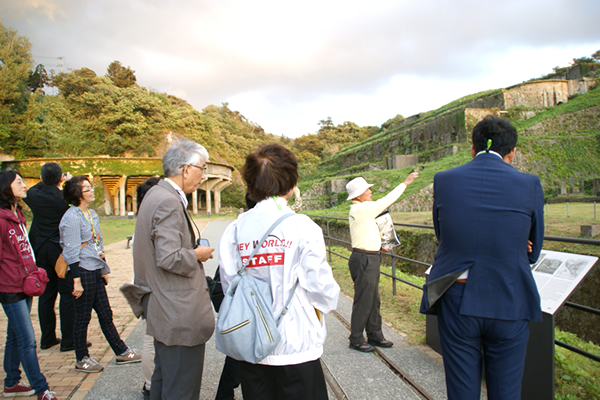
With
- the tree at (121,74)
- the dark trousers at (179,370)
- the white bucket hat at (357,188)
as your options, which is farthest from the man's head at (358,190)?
the tree at (121,74)

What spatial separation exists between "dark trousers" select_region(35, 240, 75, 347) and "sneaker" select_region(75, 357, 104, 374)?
68cm

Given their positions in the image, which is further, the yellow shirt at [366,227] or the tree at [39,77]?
the tree at [39,77]

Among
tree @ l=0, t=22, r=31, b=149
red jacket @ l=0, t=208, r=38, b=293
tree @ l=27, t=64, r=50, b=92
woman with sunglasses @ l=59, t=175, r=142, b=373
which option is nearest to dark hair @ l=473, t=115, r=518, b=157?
woman with sunglasses @ l=59, t=175, r=142, b=373

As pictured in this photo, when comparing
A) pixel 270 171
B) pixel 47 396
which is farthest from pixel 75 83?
pixel 270 171

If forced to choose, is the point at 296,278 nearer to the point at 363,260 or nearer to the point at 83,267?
the point at 363,260

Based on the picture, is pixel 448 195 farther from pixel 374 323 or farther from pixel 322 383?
→ pixel 374 323

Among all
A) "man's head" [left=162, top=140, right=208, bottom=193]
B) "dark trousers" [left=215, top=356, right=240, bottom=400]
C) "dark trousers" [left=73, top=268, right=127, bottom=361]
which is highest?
"man's head" [left=162, top=140, right=208, bottom=193]

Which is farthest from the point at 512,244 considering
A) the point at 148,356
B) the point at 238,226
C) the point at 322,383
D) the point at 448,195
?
the point at 148,356

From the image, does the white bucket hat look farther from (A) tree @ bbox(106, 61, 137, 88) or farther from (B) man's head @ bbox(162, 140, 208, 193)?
(A) tree @ bbox(106, 61, 137, 88)

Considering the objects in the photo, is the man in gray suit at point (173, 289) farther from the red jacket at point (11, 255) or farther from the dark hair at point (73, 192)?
the dark hair at point (73, 192)

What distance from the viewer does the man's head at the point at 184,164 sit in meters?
2.23

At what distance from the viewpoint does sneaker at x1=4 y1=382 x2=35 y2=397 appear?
296 cm

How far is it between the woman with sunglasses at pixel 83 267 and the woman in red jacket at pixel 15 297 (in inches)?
14.2

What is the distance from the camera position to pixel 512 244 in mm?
1798
